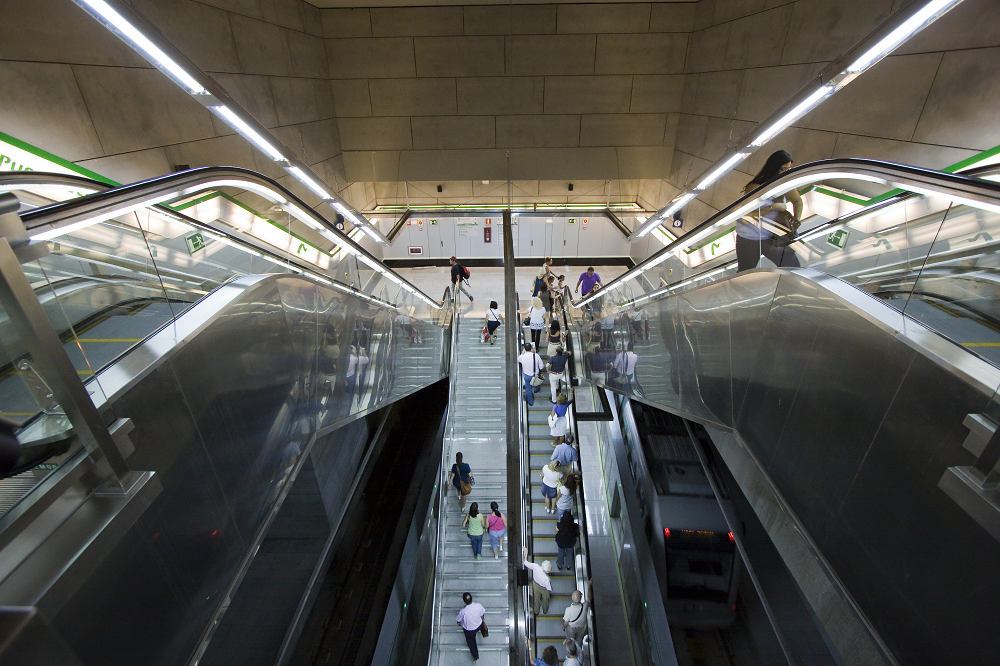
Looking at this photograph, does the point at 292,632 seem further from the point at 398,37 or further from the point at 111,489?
the point at 398,37

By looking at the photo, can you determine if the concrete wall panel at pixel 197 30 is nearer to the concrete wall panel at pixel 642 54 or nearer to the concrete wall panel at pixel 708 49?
the concrete wall panel at pixel 642 54

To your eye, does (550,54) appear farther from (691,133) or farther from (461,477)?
(461,477)

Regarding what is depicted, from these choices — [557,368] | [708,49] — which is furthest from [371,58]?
[557,368]

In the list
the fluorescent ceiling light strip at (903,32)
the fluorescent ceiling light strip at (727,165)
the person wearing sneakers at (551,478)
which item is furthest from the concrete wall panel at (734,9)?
the person wearing sneakers at (551,478)

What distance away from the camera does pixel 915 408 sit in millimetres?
1912

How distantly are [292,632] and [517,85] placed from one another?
11963 mm

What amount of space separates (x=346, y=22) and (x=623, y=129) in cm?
726

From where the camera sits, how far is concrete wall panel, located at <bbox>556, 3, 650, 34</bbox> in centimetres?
1099

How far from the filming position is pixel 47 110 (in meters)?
5.09

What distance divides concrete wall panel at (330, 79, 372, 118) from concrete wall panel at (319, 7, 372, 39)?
100cm

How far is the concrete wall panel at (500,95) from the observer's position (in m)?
11.8

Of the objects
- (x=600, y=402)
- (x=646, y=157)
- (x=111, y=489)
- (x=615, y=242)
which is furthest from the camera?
(x=615, y=242)

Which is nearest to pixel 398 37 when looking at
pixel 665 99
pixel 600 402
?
pixel 665 99

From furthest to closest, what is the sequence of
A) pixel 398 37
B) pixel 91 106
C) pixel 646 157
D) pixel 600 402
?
1. pixel 646 157
2. pixel 398 37
3. pixel 600 402
4. pixel 91 106
